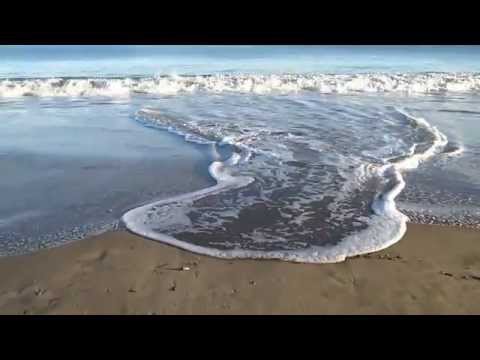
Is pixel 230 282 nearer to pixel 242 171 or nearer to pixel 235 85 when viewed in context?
pixel 242 171

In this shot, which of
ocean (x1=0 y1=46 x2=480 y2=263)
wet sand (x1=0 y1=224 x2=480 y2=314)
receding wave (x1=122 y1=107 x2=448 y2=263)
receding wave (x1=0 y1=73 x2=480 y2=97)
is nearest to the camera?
wet sand (x1=0 y1=224 x2=480 y2=314)

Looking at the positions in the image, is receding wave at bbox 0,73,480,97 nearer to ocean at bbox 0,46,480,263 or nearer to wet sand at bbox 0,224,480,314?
ocean at bbox 0,46,480,263

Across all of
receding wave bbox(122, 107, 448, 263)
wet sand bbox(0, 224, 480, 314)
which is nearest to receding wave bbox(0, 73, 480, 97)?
receding wave bbox(122, 107, 448, 263)

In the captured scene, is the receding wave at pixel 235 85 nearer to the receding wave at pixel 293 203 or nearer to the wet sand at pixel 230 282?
the receding wave at pixel 293 203

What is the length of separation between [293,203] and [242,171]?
1.42 meters

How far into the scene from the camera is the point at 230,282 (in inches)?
143

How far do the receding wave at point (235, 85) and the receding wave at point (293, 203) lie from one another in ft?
27.5

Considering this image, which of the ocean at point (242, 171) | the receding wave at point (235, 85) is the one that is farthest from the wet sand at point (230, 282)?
the receding wave at point (235, 85)

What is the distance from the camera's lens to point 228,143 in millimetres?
7758

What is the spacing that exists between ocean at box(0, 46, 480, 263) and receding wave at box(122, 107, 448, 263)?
0.07 ft

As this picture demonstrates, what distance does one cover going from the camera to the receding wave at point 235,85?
15387 millimetres

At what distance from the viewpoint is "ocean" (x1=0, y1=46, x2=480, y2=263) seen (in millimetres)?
4523

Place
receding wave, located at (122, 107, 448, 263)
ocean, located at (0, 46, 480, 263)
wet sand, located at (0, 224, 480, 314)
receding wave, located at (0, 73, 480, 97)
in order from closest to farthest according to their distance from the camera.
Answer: wet sand, located at (0, 224, 480, 314) < receding wave, located at (122, 107, 448, 263) < ocean, located at (0, 46, 480, 263) < receding wave, located at (0, 73, 480, 97)

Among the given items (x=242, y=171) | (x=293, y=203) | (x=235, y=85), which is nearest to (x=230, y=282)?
→ (x=293, y=203)
